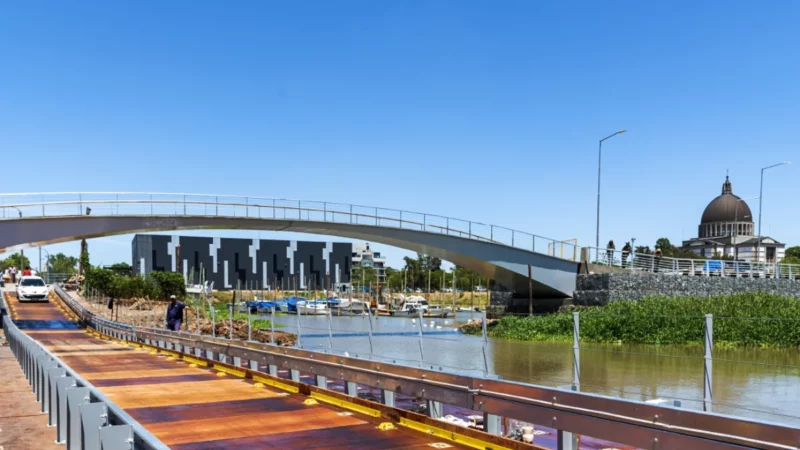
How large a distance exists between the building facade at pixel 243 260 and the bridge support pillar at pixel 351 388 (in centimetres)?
11722

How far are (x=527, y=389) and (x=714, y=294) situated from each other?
52.5 meters

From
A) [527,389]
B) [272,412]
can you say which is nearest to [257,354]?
[272,412]

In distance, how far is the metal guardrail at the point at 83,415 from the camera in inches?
219

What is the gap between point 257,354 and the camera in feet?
51.9

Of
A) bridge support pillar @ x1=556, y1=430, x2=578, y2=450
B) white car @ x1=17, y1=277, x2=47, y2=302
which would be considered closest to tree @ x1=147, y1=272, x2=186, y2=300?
white car @ x1=17, y1=277, x2=47, y2=302

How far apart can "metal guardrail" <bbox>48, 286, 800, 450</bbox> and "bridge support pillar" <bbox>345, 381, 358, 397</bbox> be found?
0.02 m

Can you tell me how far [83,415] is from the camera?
6.66 meters

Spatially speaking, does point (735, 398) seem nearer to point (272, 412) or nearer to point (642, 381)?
point (642, 381)

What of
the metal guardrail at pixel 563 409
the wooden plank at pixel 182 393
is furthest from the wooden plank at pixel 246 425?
the wooden plank at pixel 182 393

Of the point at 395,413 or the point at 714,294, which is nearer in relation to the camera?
the point at 395,413

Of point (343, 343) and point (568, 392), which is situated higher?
point (568, 392)

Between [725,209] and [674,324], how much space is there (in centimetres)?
16035

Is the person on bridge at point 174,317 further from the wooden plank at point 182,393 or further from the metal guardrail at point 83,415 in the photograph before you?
the metal guardrail at point 83,415

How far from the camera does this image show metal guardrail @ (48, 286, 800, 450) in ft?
20.1
